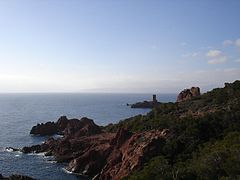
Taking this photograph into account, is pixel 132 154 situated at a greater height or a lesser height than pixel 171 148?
lesser

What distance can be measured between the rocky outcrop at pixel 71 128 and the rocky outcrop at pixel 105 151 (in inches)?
36.1

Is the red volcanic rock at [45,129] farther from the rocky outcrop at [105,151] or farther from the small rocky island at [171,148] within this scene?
the small rocky island at [171,148]

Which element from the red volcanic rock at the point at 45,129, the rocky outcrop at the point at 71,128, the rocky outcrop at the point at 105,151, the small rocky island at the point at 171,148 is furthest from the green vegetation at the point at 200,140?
the red volcanic rock at the point at 45,129

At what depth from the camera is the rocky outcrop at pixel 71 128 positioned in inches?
3951

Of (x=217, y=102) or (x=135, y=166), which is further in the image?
(x=217, y=102)

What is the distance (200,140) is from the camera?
60.2 m

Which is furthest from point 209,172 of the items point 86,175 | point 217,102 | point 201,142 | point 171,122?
point 217,102

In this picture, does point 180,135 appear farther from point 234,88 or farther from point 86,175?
point 234,88

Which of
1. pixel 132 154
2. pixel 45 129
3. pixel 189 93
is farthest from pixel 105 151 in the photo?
pixel 189 93

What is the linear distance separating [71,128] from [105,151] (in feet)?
117

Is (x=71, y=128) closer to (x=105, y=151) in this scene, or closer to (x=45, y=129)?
(x=45, y=129)

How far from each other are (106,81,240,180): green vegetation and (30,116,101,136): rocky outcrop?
550 centimetres

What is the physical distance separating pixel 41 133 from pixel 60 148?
37.1 m

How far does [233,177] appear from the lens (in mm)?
34906
